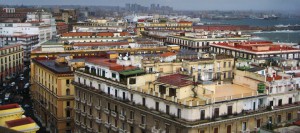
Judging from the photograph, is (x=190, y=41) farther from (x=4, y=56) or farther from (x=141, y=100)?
(x=141, y=100)

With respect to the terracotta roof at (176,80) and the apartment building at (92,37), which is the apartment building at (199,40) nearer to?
the apartment building at (92,37)

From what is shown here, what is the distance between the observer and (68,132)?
70625 mm

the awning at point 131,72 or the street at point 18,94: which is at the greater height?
the awning at point 131,72

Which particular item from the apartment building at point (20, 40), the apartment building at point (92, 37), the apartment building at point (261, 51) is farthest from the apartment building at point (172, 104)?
the apartment building at point (20, 40)

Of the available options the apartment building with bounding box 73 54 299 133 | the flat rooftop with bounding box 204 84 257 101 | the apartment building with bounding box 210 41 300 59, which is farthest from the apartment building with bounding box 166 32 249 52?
the flat rooftop with bounding box 204 84 257 101

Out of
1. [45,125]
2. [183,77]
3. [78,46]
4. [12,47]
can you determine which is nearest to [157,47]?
[78,46]

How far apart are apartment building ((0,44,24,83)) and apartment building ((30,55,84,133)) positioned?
137 feet

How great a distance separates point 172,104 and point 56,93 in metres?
30.7

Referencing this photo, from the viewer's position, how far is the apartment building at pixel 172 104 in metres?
43.8

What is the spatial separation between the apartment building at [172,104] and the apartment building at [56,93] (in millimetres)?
9741

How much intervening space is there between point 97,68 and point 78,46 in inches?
1740

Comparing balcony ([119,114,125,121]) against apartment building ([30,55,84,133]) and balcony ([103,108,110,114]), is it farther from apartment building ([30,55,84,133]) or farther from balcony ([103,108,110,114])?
apartment building ([30,55,84,133])

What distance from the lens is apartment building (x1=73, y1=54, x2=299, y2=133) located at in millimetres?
43844

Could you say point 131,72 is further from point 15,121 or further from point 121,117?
point 15,121
